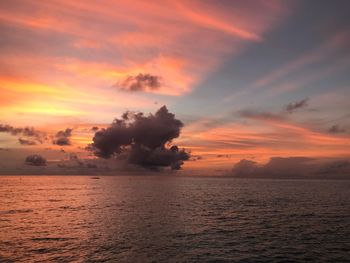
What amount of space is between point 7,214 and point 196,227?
5004 cm

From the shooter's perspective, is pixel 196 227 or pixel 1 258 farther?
pixel 196 227

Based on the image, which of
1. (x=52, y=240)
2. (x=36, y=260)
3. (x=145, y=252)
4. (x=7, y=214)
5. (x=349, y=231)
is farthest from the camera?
(x=7, y=214)

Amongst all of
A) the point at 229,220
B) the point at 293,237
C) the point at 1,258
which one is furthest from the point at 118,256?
the point at 229,220

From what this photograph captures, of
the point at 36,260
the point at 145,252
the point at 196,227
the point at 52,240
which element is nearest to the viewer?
the point at 36,260

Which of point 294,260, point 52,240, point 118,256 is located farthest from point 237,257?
point 52,240

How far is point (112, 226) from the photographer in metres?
68.0

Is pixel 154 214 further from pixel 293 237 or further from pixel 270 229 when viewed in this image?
pixel 293 237

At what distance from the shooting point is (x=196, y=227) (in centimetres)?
6731

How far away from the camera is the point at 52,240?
54719mm

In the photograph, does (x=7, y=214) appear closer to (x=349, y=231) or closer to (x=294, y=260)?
(x=294, y=260)

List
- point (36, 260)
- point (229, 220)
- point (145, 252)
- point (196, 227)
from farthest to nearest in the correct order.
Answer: point (229, 220), point (196, 227), point (145, 252), point (36, 260)

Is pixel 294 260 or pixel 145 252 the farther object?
pixel 145 252

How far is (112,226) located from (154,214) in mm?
19993

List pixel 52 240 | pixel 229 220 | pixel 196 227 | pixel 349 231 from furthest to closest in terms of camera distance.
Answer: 1. pixel 229 220
2. pixel 196 227
3. pixel 349 231
4. pixel 52 240
